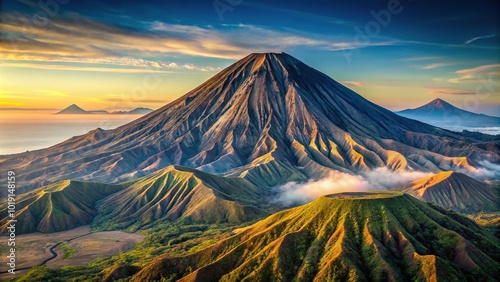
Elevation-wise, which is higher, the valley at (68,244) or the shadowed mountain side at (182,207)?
the shadowed mountain side at (182,207)

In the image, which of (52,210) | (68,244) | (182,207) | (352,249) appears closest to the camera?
(352,249)

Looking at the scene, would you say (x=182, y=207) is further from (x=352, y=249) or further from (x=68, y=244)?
(x=352, y=249)

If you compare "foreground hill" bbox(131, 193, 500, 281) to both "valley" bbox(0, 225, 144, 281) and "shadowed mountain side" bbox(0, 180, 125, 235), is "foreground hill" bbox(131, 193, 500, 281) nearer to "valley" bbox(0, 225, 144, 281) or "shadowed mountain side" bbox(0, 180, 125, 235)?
"valley" bbox(0, 225, 144, 281)

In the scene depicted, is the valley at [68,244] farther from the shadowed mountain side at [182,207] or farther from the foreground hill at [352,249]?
the foreground hill at [352,249]

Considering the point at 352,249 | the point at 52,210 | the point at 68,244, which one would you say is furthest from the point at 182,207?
the point at 352,249

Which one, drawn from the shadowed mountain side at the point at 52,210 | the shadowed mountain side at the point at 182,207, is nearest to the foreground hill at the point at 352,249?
the shadowed mountain side at the point at 182,207

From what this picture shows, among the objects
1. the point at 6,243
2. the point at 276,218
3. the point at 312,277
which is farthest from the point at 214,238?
the point at 6,243
